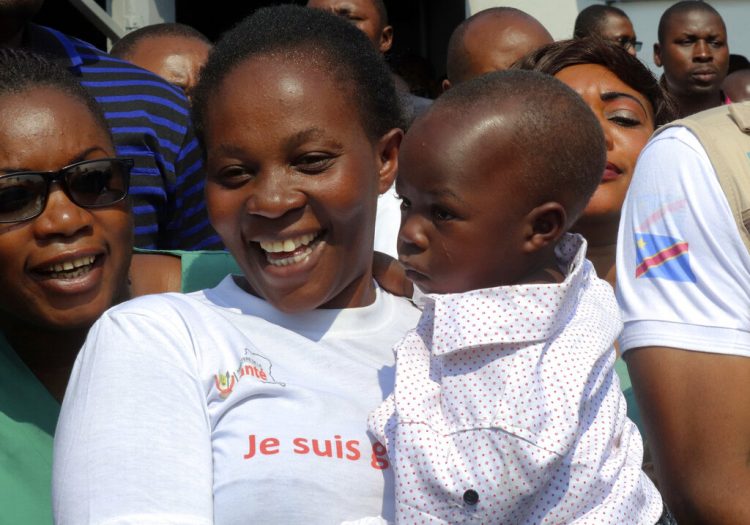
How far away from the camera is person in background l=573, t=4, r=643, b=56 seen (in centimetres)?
740

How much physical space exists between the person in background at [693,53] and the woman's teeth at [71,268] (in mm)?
5875

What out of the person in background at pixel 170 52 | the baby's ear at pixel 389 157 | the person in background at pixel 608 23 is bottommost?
the person in background at pixel 608 23

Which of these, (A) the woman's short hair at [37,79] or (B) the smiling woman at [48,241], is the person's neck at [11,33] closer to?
(A) the woman's short hair at [37,79]

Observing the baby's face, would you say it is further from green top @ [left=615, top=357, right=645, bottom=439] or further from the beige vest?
green top @ [left=615, top=357, right=645, bottom=439]

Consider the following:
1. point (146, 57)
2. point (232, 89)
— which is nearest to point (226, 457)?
point (232, 89)

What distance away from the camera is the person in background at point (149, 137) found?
131 inches

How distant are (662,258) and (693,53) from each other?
5.80 m

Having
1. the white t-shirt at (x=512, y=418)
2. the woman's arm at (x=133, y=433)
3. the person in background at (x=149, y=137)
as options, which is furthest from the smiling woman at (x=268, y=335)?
the person in background at (x=149, y=137)

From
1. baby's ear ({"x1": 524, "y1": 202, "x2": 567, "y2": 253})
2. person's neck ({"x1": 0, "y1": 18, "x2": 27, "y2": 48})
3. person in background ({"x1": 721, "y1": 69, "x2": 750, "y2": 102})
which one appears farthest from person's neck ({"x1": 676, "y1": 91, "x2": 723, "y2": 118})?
baby's ear ({"x1": 524, "y1": 202, "x2": 567, "y2": 253})

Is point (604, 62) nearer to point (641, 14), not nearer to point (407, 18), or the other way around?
point (641, 14)

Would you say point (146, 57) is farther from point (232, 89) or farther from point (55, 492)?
point (55, 492)

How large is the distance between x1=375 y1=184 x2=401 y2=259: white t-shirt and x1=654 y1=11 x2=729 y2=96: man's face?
485cm

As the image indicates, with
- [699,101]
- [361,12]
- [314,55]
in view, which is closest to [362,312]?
[314,55]

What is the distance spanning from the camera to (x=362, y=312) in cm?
241
